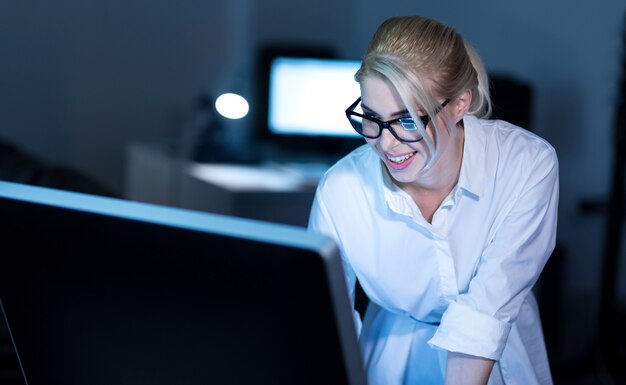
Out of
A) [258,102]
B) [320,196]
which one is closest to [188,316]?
[320,196]

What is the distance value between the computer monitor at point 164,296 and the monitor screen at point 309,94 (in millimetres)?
3435

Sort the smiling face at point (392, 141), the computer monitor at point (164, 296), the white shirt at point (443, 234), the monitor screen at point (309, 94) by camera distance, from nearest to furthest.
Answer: the computer monitor at point (164, 296) → the smiling face at point (392, 141) → the white shirt at point (443, 234) → the monitor screen at point (309, 94)

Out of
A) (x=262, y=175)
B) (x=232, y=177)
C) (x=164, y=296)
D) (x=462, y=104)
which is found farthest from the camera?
(x=262, y=175)

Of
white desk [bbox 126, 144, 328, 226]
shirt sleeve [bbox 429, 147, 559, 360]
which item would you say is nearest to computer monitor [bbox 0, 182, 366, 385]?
shirt sleeve [bbox 429, 147, 559, 360]

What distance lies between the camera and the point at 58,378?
1063 mm

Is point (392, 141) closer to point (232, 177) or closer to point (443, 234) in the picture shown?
point (443, 234)

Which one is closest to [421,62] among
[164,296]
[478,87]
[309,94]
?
[478,87]

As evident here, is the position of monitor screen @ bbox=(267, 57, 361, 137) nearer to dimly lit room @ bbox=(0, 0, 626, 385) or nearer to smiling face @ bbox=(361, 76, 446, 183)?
dimly lit room @ bbox=(0, 0, 626, 385)

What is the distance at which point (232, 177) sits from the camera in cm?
408

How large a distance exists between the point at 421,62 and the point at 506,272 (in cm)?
35

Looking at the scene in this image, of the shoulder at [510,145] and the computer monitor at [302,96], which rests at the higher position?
the shoulder at [510,145]

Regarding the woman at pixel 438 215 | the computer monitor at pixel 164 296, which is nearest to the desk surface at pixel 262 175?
the woman at pixel 438 215

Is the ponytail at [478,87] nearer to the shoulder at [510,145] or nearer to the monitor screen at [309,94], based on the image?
the shoulder at [510,145]

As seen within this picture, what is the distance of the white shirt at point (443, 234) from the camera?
1488 millimetres
